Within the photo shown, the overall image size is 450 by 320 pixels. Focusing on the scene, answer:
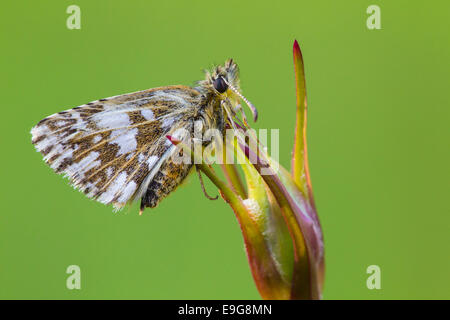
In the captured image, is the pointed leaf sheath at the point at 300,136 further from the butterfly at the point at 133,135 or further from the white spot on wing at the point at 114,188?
the white spot on wing at the point at 114,188

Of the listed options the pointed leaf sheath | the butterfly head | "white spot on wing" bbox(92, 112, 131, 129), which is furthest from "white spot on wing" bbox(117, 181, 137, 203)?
the pointed leaf sheath

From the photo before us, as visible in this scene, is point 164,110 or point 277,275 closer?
point 277,275

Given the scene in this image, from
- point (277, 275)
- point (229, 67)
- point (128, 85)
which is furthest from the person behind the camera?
point (128, 85)

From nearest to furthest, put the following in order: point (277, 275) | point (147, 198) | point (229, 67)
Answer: point (277, 275), point (147, 198), point (229, 67)

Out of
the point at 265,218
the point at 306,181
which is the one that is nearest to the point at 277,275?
the point at 265,218

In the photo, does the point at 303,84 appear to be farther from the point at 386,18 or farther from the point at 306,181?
the point at 386,18

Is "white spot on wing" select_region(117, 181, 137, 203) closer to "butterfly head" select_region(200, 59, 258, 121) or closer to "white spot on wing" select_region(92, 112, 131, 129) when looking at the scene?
"white spot on wing" select_region(92, 112, 131, 129)

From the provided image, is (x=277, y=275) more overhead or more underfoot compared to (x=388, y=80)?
more underfoot
